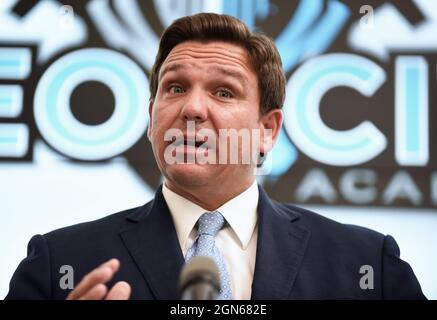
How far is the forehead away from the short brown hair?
2cm

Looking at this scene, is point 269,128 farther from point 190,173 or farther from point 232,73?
point 190,173

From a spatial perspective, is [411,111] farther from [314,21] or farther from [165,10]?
[165,10]

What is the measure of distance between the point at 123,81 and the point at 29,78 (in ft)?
1.37

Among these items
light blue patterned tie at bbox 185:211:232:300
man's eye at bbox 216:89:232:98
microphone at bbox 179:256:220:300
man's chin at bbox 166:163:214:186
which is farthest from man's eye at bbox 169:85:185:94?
microphone at bbox 179:256:220:300

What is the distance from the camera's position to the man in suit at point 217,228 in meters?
1.86

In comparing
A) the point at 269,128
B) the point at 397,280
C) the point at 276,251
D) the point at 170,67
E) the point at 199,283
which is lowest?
the point at 397,280

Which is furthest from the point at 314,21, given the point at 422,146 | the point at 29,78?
the point at 29,78

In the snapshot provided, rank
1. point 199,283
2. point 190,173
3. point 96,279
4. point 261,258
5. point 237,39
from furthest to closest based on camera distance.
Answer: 1. point 237,39
2. point 190,173
3. point 261,258
4. point 96,279
5. point 199,283

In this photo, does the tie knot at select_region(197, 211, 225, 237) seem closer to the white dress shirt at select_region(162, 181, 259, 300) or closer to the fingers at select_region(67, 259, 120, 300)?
the white dress shirt at select_region(162, 181, 259, 300)

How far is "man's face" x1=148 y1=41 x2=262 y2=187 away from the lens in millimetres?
1985

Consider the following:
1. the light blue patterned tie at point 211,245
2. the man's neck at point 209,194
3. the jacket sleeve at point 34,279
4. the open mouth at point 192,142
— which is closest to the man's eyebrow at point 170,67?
the open mouth at point 192,142

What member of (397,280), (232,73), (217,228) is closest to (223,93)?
(232,73)

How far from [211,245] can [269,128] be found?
0.56m

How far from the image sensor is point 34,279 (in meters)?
1.88
